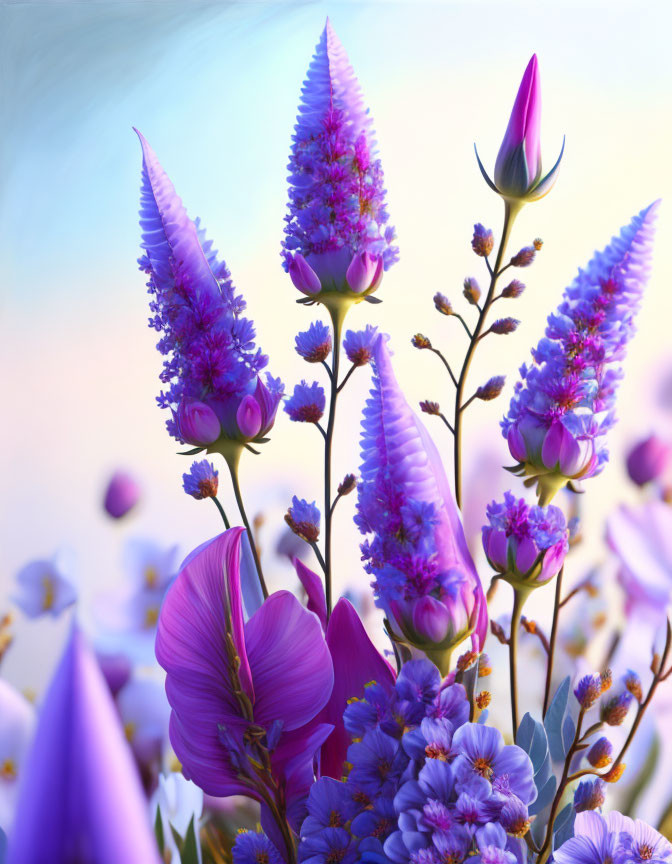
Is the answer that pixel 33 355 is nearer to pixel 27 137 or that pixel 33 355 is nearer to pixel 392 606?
pixel 27 137

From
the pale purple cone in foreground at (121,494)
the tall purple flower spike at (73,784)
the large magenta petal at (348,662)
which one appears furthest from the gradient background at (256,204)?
the tall purple flower spike at (73,784)

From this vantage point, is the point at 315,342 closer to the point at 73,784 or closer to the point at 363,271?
the point at 363,271

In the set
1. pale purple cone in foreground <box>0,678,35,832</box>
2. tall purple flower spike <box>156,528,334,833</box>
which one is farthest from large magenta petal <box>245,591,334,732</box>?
pale purple cone in foreground <box>0,678,35,832</box>

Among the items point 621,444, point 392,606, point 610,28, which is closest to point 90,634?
point 392,606

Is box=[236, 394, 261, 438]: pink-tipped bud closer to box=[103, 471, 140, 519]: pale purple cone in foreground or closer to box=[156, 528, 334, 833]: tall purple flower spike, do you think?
box=[156, 528, 334, 833]: tall purple flower spike

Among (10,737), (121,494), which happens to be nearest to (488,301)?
(121,494)

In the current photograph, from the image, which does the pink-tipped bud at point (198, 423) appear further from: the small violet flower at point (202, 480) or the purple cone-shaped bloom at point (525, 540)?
the purple cone-shaped bloom at point (525, 540)
